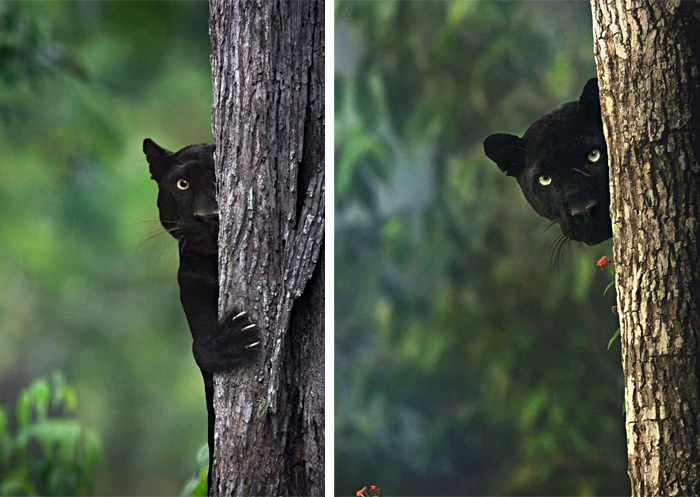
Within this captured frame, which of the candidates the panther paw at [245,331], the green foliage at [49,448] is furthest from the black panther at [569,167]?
the green foliage at [49,448]

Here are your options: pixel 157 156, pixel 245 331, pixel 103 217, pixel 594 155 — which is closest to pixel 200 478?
pixel 245 331

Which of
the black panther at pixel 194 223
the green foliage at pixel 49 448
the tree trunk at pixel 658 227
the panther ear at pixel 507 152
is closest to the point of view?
the tree trunk at pixel 658 227

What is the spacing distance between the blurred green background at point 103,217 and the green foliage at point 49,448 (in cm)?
5

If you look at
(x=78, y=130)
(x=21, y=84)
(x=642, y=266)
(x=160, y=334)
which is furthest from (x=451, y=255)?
(x=21, y=84)

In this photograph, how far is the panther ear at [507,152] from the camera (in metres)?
1.76

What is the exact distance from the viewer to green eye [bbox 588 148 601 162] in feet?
5.34

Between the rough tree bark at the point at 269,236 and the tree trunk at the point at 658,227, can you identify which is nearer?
the tree trunk at the point at 658,227

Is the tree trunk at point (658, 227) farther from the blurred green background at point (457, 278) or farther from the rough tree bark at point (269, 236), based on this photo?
the rough tree bark at point (269, 236)

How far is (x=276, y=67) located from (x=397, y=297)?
648mm

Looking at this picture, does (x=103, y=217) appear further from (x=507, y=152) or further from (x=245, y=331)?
(x=507, y=152)

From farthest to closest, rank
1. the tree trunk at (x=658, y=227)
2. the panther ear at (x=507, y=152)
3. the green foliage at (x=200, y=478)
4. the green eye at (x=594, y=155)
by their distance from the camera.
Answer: the green foliage at (x=200, y=478) < the panther ear at (x=507, y=152) < the green eye at (x=594, y=155) < the tree trunk at (x=658, y=227)

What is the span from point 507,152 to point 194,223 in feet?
2.72

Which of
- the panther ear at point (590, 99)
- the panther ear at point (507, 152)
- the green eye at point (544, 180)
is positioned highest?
the panther ear at point (590, 99)

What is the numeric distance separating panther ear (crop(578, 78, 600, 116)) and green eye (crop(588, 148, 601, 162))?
8 cm
